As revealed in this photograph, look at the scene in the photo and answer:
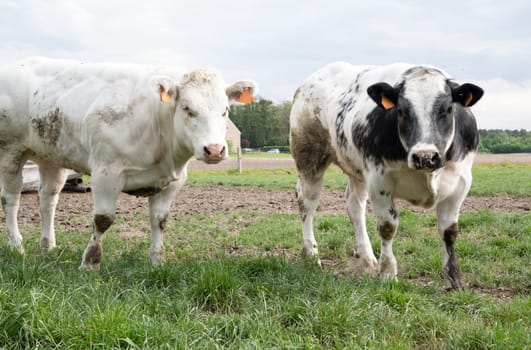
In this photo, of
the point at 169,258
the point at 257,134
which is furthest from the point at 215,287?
the point at 257,134

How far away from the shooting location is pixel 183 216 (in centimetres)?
971

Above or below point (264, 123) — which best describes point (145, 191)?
below

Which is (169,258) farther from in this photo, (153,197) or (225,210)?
(225,210)

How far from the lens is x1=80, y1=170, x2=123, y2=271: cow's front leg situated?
17.9ft

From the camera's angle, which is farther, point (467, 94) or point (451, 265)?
point (451, 265)

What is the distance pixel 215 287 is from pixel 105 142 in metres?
2.15

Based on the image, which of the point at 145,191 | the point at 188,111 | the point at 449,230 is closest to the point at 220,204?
the point at 145,191

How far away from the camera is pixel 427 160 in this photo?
4.25m

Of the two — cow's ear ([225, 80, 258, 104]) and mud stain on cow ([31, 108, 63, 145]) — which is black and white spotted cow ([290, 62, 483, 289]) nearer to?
cow's ear ([225, 80, 258, 104])

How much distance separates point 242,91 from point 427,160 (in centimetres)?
230

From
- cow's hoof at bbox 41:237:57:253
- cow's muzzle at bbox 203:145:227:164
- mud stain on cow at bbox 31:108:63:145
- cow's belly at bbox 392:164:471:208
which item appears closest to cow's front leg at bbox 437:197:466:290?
cow's belly at bbox 392:164:471:208

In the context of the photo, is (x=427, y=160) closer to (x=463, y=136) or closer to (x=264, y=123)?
(x=463, y=136)

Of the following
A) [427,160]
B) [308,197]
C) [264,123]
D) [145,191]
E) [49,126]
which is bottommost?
[308,197]

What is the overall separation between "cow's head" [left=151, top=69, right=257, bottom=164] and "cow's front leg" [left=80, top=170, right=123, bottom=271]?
0.80 metres
